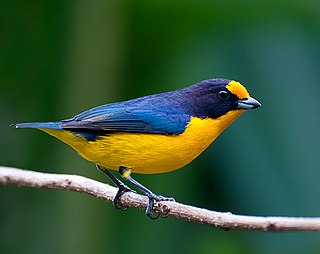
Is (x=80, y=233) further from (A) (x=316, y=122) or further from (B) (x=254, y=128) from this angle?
(A) (x=316, y=122)

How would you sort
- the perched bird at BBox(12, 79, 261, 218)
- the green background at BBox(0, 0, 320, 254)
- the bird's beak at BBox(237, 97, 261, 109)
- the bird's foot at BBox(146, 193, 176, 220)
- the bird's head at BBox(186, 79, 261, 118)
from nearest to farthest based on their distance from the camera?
the bird's foot at BBox(146, 193, 176, 220), the perched bird at BBox(12, 79, 261, 218), the bird's beak at BBox(237, 97, 261, 109), the bird's head at BBox(186, 79, 261, 118), the green background at BBox(0, 0, 320, 254)

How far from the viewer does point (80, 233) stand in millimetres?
5133

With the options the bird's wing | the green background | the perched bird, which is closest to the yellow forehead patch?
the perched bird

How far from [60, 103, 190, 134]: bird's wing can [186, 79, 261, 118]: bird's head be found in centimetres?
15

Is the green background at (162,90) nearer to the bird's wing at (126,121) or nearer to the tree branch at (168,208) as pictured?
the bird's wing at (126,121)

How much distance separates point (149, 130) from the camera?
4301 mm

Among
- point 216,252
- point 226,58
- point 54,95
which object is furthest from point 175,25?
point 216,252

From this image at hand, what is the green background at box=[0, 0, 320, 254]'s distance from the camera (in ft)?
16.4

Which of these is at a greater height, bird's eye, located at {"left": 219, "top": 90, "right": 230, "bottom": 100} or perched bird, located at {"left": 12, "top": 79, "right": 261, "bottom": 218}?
bird's eye, located at {"left": 219, "top": 90, "right": 230, "bottom": 100}

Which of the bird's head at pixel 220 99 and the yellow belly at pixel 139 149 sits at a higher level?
the bird's head at pixel 220 99

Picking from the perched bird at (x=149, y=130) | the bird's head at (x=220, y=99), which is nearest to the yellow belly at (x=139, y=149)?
the perched bird at (x=149, y=130)

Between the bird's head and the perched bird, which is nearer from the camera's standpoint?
the perched bird

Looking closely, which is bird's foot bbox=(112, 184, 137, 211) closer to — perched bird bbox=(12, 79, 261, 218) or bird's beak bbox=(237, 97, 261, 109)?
perched bird bbox=(12, 79, 261, 218)

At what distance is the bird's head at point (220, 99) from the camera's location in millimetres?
4484
